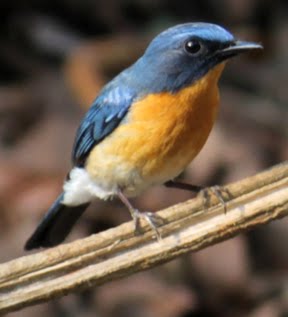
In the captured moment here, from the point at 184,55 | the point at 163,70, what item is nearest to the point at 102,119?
the point at 163,70

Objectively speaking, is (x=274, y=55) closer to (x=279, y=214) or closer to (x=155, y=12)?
(x=155, y=12)

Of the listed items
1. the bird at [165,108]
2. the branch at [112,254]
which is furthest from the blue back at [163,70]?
the branch at [112,254]

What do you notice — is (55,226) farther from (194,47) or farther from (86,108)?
(86,108)

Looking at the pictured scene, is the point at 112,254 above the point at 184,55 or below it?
below

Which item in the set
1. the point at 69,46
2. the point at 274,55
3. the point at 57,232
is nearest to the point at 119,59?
the point at 69,46

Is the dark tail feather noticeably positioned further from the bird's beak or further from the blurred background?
the bird's beak

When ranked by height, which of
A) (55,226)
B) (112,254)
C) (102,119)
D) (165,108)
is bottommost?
(112,254)

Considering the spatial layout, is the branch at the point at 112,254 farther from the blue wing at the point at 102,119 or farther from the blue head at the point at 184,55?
the blue wing at the point at 102,119
